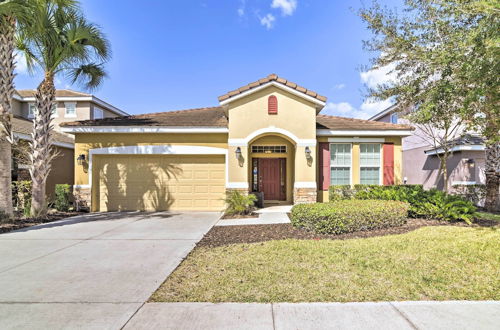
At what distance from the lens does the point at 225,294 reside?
351cm

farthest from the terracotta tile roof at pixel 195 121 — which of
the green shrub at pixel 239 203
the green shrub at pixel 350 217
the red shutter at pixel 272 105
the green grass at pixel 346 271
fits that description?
the green grass at pixel 346 271

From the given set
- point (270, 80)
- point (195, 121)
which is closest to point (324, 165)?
point (270, 80)

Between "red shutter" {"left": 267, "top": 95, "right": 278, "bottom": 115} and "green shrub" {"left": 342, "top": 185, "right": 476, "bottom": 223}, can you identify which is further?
"red shutter" {"left": 267, "top": 95, "right": 278, "bottom": 115}

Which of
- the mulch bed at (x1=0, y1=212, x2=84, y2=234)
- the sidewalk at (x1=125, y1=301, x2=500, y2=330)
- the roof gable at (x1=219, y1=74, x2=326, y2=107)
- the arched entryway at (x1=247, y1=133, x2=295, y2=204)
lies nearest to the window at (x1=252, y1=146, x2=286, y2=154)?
the arched entryway at (x1=247, y1=133, x2=295, y2=204)

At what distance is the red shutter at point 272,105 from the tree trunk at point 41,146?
8113 mm

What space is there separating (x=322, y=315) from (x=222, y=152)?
833 centimetres

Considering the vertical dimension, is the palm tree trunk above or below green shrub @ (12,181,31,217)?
above

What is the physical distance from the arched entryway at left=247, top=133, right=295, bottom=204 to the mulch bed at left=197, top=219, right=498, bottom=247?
193 inches

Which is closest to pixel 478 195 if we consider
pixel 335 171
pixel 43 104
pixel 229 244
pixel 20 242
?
pixel 335 171

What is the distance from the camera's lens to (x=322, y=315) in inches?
120

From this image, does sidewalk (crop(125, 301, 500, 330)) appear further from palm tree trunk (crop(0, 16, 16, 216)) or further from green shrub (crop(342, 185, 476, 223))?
palm tree trunk (crop(0, 16, 16, 216))

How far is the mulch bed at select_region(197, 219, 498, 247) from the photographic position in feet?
20.6

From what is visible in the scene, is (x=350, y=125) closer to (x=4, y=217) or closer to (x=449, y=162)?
(x=449, y=162)

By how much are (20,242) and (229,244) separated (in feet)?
17.2
